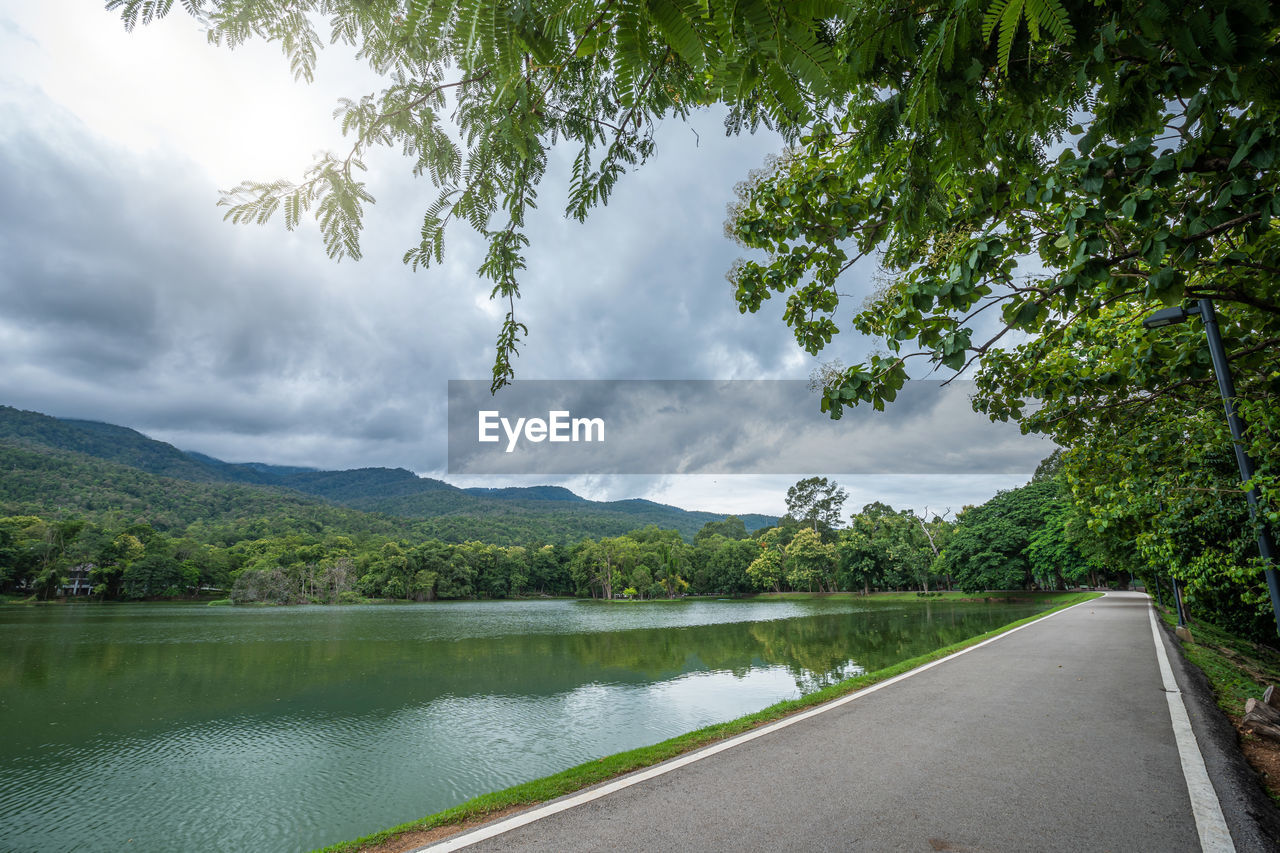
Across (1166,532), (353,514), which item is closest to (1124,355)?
(1166,532)

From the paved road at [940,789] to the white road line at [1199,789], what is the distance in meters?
0.05

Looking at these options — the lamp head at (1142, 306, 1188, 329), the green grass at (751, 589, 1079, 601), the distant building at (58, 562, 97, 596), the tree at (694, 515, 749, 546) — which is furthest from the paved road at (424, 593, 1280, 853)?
the tree at (694, 515, 749, 546)

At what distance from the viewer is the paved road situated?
→ 3510mm

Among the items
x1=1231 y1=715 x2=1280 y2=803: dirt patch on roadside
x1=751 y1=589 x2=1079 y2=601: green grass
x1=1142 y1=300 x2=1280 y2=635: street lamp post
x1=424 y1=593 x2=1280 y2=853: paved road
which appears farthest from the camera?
x1=751 y1=589 x2=1079 y2=601: green grass

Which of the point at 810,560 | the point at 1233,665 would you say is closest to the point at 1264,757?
the point at 1233,665

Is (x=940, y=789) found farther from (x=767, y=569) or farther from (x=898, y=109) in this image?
(x=767, y=569)

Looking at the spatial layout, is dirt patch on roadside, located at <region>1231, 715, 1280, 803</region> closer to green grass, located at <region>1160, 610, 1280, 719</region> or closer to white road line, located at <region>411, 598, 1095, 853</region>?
white road line, located at <region>411, 598, 1095, 853</region>

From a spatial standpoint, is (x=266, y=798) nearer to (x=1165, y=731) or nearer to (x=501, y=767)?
(x=501, y=767)

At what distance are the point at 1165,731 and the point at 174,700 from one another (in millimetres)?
18788

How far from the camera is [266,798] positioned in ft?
25.2

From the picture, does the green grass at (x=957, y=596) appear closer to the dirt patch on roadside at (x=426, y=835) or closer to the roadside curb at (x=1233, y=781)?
the roadside curb at (x=1233, y=781)

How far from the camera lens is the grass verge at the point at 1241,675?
15.7 feet

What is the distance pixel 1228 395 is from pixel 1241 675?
770 cm

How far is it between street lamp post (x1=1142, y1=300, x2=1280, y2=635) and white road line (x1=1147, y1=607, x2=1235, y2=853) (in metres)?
1.35
